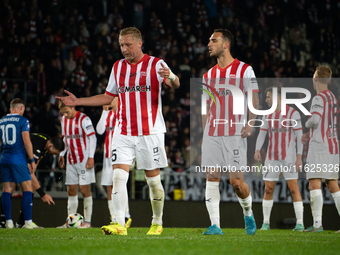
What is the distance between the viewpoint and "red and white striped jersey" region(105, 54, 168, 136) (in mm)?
4980

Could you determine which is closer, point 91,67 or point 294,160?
point 294,160

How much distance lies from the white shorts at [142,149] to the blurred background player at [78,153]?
3223 mm

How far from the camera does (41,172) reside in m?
9.40

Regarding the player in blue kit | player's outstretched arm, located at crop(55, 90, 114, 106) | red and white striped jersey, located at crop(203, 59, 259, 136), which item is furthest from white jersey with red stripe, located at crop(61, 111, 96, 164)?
red and white striped jersey, located at crop(203, 59, 259, 136)

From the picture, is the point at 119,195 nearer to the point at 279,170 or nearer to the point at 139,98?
the point at 139,98

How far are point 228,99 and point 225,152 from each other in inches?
24.2

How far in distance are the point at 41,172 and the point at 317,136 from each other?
5453mm

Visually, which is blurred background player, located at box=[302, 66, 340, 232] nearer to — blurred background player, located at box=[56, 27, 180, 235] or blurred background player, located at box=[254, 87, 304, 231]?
blurred background player, located at box=[254, 87, 304, 231]

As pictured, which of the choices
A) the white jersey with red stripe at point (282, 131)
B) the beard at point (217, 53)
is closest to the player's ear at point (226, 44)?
the beard at point (217, 53)

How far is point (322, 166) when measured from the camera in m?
6.32

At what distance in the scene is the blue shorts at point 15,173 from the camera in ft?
23.9

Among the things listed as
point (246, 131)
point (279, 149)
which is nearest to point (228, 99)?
point (246, 131)

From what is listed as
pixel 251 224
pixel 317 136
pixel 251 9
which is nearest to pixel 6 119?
pixel 251 224

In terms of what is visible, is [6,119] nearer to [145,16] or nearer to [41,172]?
[41,172]
